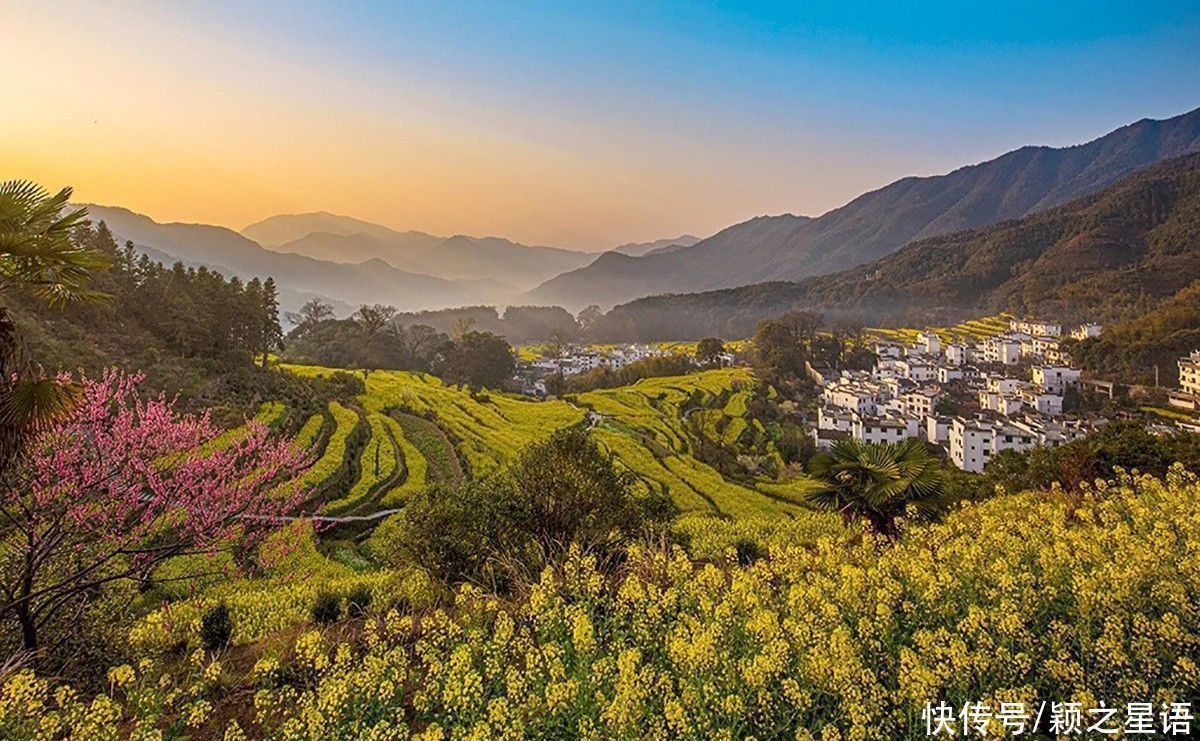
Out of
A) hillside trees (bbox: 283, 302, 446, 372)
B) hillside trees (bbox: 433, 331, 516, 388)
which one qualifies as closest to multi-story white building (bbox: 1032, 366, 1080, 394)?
hillside trees (bbox: 433, 331, 516, 388)

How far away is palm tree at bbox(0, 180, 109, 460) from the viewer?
3.79 m

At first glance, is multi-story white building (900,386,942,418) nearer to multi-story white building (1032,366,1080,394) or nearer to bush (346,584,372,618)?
multi-story white building (1032,366,1080,394)

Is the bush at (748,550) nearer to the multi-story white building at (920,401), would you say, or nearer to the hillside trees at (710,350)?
the multi-story white building at (920,401)

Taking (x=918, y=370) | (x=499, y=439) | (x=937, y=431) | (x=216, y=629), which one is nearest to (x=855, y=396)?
(x=937, y=431)

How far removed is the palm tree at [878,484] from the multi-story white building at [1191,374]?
47.7 metres

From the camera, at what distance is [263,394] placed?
22000 millimetres

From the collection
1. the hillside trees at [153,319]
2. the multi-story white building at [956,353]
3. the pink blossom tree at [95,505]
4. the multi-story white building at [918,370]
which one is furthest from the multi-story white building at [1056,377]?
the pink blossom tree at [95,505]

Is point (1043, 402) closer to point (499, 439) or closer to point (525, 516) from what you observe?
point (499, 439)

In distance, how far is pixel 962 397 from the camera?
4619 centimetres

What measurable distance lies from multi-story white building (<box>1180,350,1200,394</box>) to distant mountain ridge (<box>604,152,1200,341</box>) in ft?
92.1

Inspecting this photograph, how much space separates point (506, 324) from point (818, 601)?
4615 inches

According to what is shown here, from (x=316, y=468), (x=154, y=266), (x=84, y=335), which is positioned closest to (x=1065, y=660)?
(x=316, y=468)

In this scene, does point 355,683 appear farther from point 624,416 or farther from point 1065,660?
point 624,416

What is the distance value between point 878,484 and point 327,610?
26.2 ft
